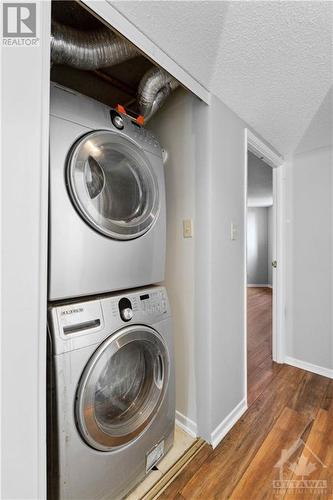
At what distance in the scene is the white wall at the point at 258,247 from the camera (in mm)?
6992

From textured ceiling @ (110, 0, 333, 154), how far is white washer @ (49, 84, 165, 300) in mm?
415

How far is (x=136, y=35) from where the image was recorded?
1.02 meters

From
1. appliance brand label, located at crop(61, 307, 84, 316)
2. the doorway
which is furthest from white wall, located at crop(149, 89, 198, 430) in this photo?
appliance brand label, located at crop(61, 307, 84, 316)

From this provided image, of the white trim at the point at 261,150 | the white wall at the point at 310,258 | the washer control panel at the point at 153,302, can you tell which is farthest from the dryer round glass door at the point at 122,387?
the white wall at the point at 310,258

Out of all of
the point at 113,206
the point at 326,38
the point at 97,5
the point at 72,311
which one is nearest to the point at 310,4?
the point at 326,38

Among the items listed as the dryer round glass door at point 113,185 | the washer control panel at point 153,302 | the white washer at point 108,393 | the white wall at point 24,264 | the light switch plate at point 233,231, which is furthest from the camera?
the light switch plate at point 233,231

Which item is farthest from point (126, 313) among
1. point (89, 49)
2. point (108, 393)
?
point (89, 49)

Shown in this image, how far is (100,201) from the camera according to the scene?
1.10 metres

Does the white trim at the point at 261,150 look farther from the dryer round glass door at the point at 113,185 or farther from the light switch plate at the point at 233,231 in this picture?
the dryer round glass door at the point at 113,185

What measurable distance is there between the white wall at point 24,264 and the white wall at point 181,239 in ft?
3.17

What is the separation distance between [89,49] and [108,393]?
1.73 meters

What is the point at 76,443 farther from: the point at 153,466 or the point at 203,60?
the point at 203,60

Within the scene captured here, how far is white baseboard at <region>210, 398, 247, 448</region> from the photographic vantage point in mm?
1446

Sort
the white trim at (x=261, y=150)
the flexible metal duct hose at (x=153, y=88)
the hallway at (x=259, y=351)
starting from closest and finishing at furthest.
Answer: the flexible metal duct hose at (x=153, y=88) < the white trim at (x=261, y=150) < the hallway at (x=259, y=351)
